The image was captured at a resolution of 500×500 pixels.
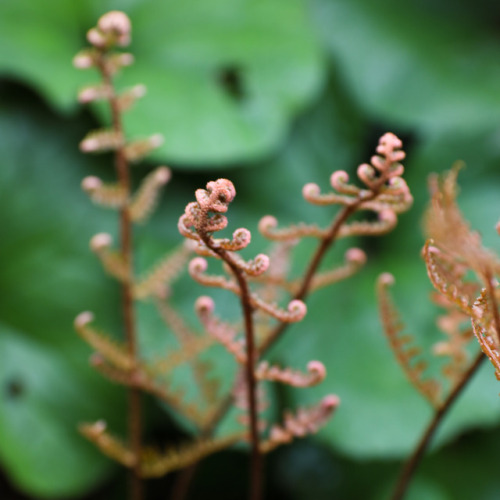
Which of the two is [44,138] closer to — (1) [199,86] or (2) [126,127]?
(2) [126,127]

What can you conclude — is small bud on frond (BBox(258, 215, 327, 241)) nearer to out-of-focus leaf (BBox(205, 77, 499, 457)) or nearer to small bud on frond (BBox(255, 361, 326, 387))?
small bud on frond (BBox(255, 361, 326, 387))

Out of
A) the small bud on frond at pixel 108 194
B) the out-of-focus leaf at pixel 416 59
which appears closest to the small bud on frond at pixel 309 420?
the small bud on frond at pixel 108 194

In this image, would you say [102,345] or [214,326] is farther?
[102,345]

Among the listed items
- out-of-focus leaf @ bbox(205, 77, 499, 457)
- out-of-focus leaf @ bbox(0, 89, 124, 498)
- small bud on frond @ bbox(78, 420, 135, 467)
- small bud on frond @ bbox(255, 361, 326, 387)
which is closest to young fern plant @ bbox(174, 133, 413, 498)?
small bud on frond @ bbox(255, 361, 326, 387)

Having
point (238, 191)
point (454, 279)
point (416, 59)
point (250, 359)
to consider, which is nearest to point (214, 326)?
point (250, 359)

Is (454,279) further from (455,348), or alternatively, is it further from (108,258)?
(108,258)

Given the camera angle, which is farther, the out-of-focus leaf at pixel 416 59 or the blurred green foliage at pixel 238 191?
the out-of-focus leaf at pixel 416 59

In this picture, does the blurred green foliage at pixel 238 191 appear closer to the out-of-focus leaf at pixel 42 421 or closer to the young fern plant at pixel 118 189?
the out-of-focus leaf at pixel 42 421
